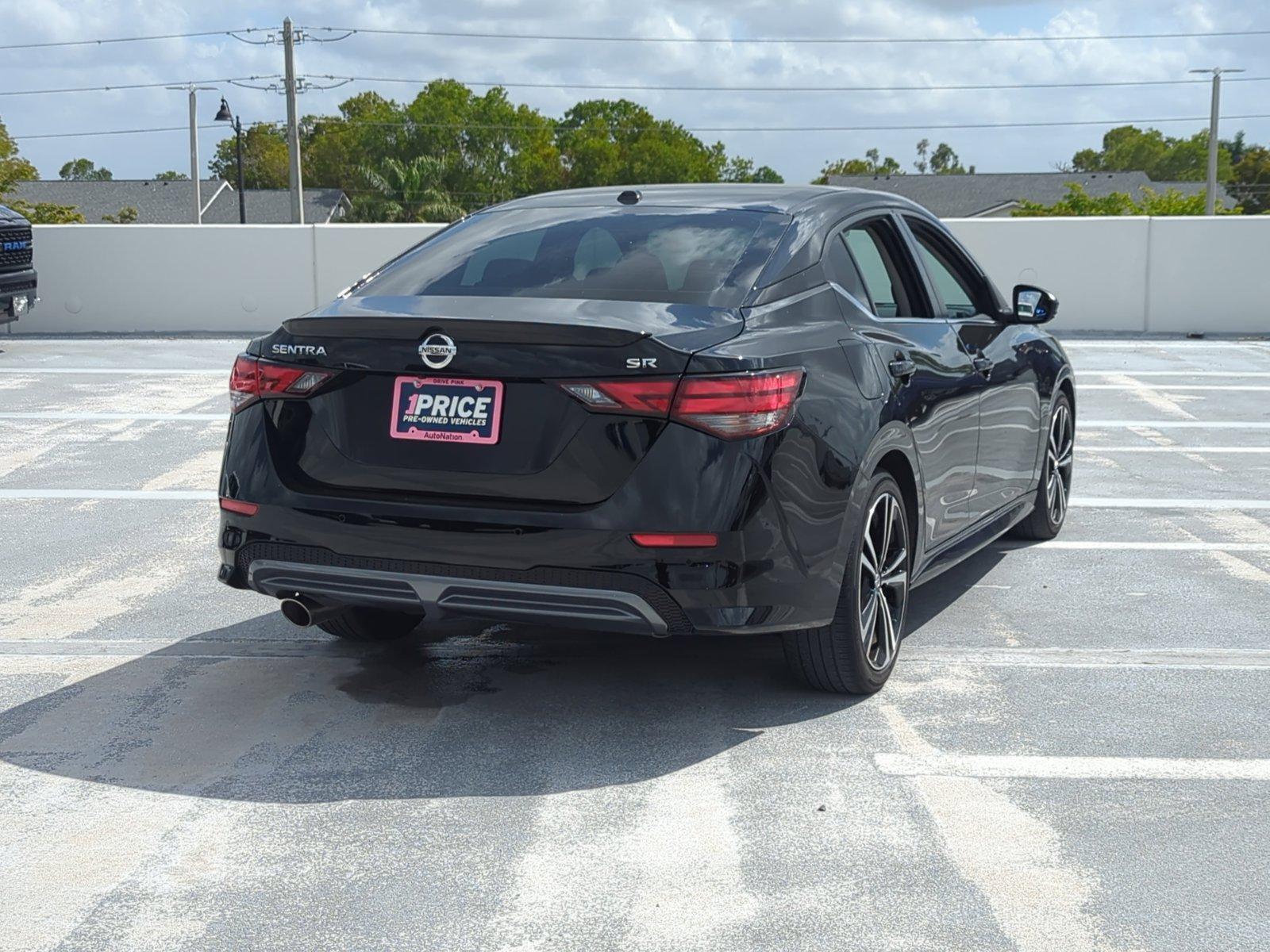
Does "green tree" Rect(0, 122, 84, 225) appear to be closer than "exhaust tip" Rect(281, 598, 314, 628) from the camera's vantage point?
No

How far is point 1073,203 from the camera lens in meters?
77.8

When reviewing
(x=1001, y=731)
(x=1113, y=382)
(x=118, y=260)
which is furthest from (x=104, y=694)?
(x=118, y=260)

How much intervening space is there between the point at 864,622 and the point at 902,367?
833 millimetres

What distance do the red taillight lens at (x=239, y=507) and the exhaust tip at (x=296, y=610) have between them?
1.04 ft

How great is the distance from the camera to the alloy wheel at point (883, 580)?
191 inches

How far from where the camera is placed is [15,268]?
15703 mm

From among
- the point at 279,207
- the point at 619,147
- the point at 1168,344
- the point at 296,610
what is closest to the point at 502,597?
the point at 296,610

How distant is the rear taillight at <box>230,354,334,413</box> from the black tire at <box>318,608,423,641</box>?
1.02 m

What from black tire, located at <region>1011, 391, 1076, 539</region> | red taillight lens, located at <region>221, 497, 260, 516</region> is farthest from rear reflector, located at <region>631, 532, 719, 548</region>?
black tire, located at <region>1011, 391, 1076, 539</region>

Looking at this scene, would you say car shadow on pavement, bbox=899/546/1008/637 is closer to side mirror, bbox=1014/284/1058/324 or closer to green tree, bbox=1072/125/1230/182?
side mirror, bbox=1014/284/1058/324

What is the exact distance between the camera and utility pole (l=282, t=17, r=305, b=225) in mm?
53750

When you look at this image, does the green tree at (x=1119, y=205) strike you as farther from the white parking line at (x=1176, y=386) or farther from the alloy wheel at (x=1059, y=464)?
the alloy wheel at (x=1059, y=464)

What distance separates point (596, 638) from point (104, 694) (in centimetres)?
169

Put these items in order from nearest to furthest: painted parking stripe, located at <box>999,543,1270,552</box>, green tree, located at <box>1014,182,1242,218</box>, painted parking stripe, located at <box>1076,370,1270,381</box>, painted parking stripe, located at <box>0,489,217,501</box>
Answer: painted parking stripe, located at <box>999,543,1270,552</box> → painted parking stripe, located at <box>0,489,217,501</box> → painted parking stripe, located at <box>1076,370,1270,381</box> → green tree, located at <box>1014,182,1242,218</box>
